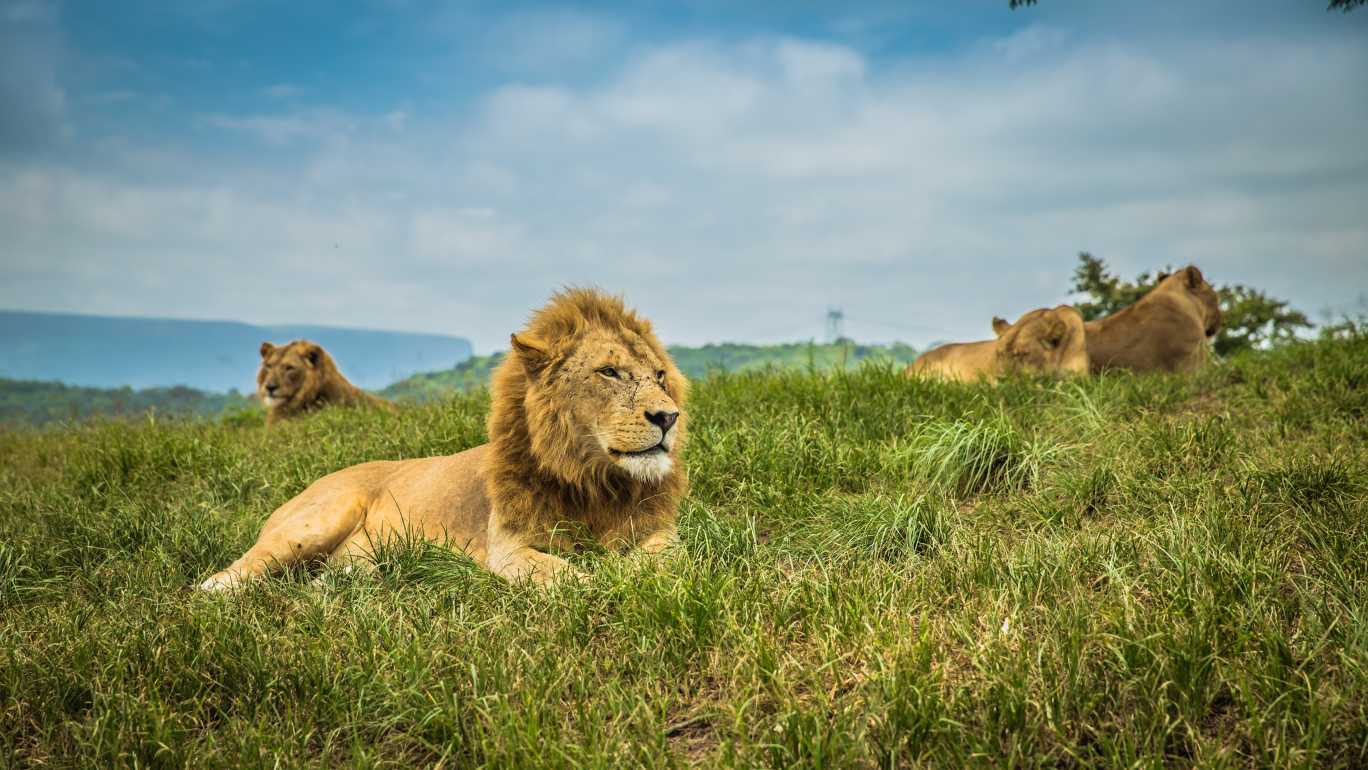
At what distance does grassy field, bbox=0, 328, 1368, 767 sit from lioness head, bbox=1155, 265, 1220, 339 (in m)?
5.74

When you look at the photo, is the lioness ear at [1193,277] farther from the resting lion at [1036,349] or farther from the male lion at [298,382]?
the male lion at [298,382]

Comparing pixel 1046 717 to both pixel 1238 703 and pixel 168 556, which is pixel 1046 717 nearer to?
pixel 1238 703

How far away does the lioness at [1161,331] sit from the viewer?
1054 cm

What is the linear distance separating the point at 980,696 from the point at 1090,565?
1381 mm

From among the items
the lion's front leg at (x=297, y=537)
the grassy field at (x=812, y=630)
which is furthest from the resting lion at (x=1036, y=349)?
the lion's front leg at (x=297, y=537)

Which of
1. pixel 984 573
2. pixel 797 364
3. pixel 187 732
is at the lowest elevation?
pixel 187 732

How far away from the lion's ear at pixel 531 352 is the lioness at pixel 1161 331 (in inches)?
299

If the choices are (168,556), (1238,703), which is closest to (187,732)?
(168,556)

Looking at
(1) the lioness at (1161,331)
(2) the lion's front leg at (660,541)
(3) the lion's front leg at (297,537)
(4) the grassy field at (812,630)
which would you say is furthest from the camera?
(1) the lioness at (1161,331)

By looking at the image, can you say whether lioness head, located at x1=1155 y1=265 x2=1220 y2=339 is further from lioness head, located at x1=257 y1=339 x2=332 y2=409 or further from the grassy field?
lioness head, located at x1=257 y1=339 x2=332 y2=409

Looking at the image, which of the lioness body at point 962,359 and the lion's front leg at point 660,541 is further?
the lioness body at point 962,359

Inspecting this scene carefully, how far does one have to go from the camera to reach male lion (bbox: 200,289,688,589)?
433 cm

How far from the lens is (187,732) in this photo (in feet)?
10.2

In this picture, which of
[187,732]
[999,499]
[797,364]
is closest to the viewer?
[187,732]
